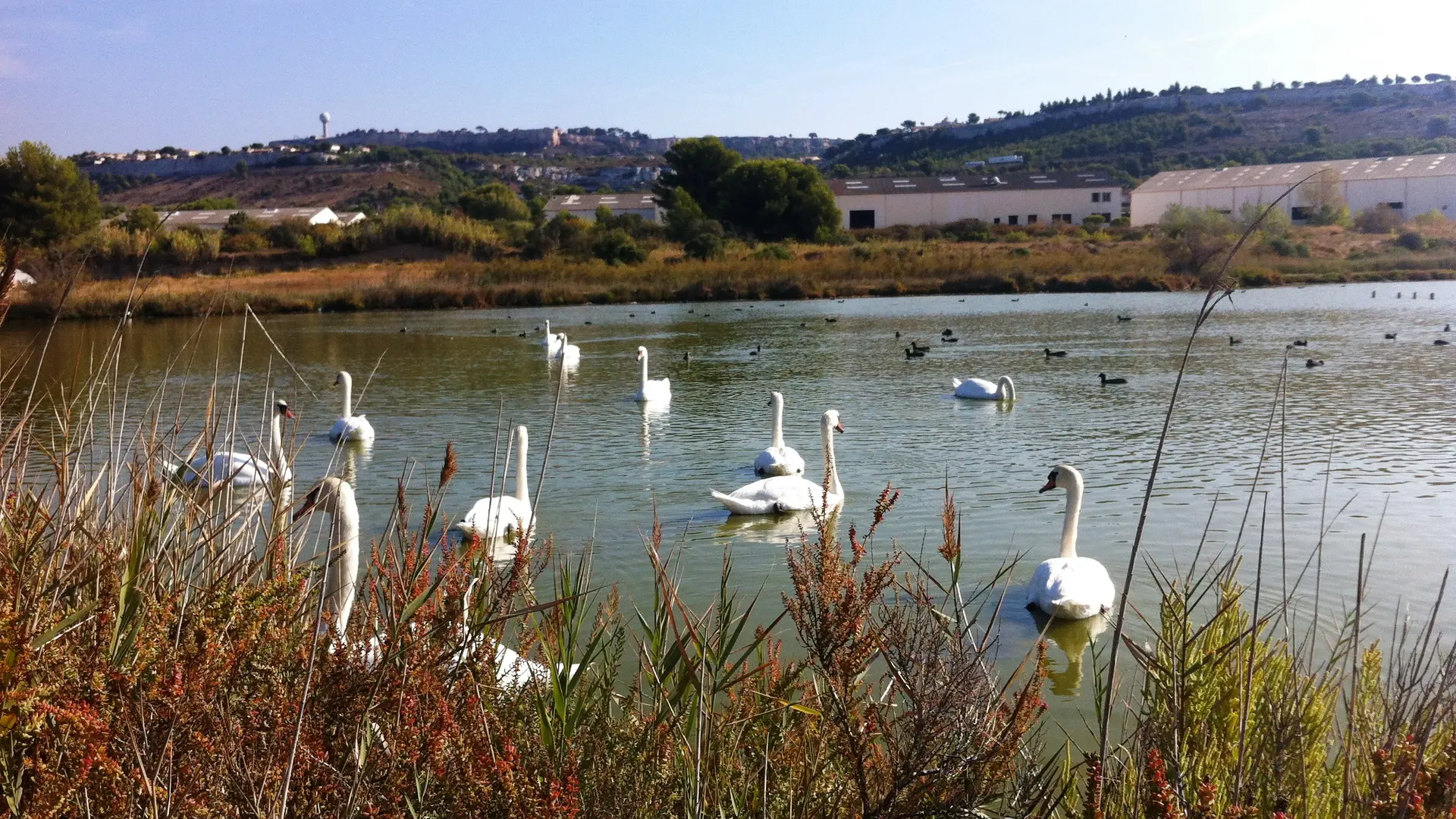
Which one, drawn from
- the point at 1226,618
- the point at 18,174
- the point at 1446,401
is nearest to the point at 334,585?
the point at 1226,618

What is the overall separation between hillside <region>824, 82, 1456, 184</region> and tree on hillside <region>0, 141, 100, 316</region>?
7702 cm

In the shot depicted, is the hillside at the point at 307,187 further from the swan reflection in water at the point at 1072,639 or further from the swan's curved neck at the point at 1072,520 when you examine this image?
the swan reflection in water at the point at 1072,639

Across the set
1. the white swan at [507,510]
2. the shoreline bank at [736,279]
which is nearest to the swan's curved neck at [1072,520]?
the white swan at [507,510]

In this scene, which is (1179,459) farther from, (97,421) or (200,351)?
(200,351)

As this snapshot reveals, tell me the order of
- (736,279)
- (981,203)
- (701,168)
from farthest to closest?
(981,203) < (701,168) < (736,279)

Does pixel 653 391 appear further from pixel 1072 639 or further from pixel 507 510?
pixel 1072 639

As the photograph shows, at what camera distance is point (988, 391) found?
1537cm

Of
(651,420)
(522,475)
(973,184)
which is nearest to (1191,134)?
(973,184)

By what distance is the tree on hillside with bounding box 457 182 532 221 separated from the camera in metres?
69.6

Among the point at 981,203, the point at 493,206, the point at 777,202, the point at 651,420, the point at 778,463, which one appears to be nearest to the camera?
the point at 778,463

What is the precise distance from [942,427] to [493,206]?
5964 cm

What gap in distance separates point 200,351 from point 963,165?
104 meters

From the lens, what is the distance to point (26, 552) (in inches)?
96.7

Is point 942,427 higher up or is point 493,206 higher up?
point 493,206
